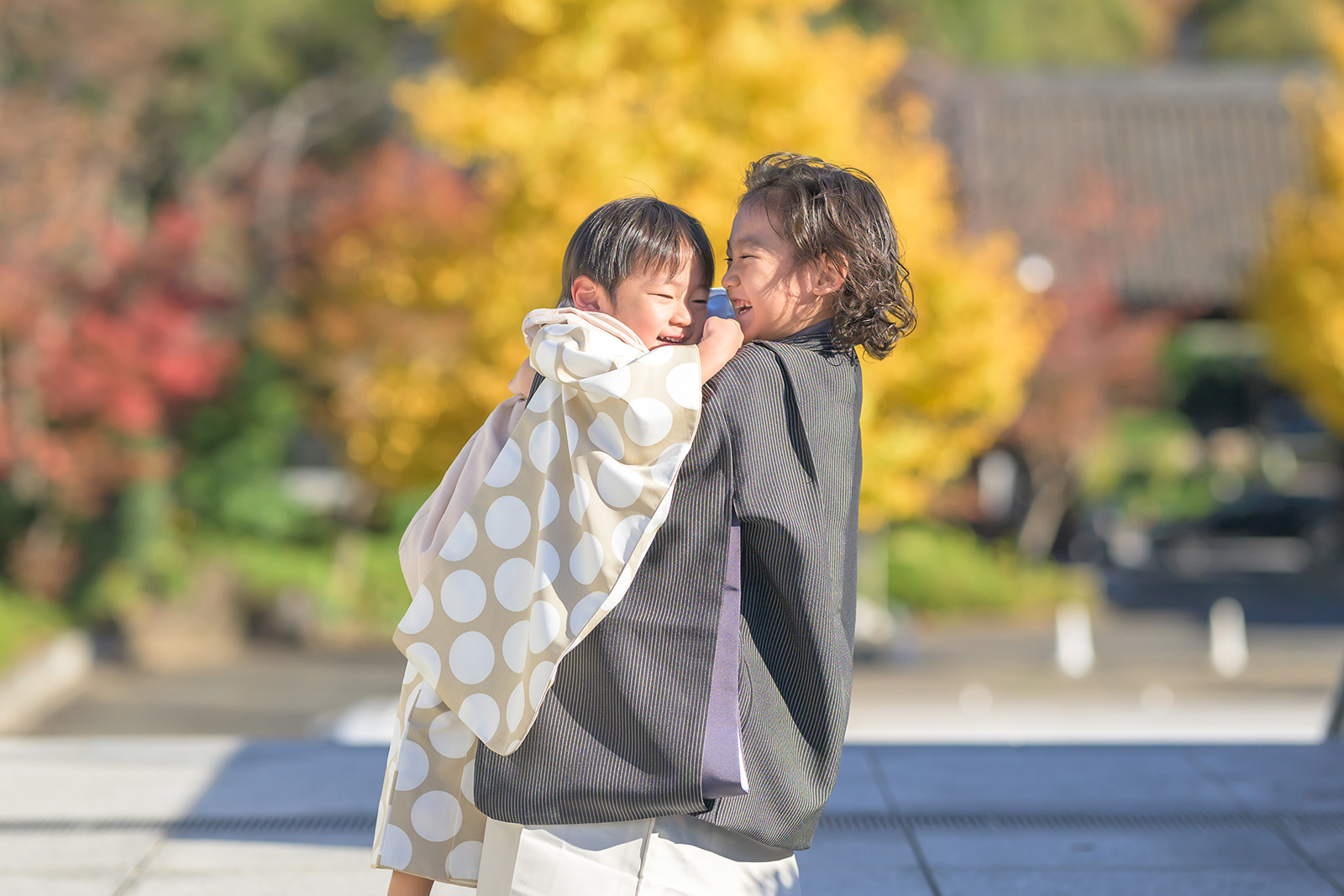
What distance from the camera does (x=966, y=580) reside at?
1352 cm

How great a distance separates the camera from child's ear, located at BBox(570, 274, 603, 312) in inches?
68.2

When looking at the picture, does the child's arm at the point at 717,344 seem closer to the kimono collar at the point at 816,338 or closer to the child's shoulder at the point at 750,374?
the child's shoulder at the point at 750,374

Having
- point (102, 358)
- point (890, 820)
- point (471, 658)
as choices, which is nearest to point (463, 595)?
point (471, 658)

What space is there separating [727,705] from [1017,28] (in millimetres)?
18164

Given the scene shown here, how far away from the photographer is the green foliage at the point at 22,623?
9957 millimetres

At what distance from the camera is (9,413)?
10773 mm

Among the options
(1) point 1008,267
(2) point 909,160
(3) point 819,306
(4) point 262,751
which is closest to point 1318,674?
(1) point 1008,267

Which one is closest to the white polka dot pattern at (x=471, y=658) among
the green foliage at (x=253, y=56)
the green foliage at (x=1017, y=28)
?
the green foliage at (x=253, y=56)

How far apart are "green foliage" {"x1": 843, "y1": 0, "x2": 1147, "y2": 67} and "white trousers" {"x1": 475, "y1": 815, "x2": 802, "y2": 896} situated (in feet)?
47.3

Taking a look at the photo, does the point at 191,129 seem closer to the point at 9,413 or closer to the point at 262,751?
the point at 9,413

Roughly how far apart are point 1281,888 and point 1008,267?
33.1ft

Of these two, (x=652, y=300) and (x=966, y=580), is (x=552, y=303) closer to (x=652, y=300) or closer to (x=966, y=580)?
(x=652, y=300)

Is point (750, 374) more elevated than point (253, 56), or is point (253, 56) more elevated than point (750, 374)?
point (253, 56)

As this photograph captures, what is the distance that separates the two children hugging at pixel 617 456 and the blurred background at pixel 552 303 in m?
3.68
